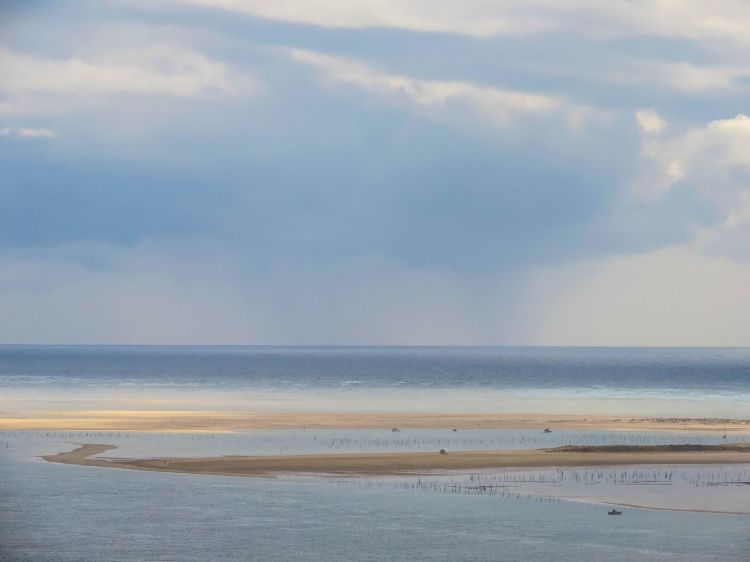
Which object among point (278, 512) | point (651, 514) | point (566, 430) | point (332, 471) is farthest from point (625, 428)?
point (278, 512)

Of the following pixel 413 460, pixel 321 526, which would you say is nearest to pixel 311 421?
pixel 413 460

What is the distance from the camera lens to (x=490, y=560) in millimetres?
35875

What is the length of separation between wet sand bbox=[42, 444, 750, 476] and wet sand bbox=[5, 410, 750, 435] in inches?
625

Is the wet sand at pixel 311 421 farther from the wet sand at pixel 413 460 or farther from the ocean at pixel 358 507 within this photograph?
the wet sand at pixel 413 460

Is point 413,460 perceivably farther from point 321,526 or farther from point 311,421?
point 311,421

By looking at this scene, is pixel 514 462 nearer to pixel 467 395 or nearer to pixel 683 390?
pixel 467 395

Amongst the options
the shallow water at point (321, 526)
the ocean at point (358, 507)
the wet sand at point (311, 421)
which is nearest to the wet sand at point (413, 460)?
the ocean at point (358, 507)

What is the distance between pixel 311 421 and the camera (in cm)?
8494

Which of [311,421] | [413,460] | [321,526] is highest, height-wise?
[311,421]

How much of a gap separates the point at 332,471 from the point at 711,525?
18949 mm

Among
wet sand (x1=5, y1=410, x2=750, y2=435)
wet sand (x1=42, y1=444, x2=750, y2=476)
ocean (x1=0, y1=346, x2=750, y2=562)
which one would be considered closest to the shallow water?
ocean (x1=0, y1=346, x2=750, y2=562)

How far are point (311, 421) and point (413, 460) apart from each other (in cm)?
2720

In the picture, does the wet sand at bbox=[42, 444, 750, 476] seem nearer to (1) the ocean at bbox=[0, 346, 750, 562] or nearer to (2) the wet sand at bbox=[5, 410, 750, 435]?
(1) the ocean at bbox=[0, 346, 750, 562]

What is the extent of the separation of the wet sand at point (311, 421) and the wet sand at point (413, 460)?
15871 millimetres
